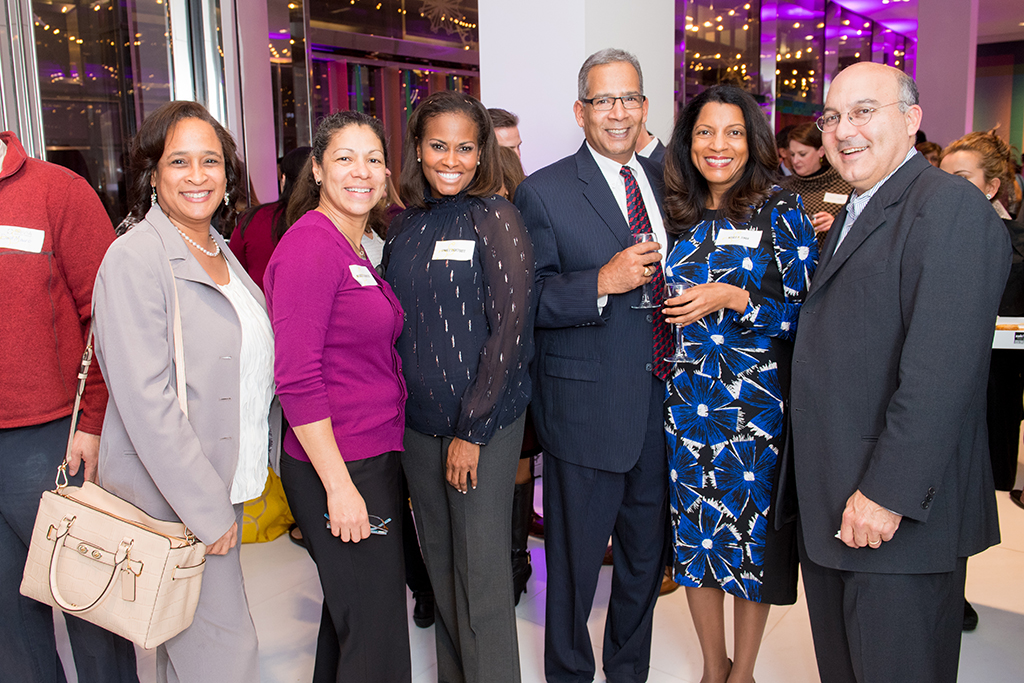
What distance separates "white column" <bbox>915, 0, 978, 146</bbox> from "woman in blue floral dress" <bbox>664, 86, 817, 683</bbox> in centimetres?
840

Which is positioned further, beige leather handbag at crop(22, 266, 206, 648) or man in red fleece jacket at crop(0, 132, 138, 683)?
man in red fleece jacket at crop(0, 132, 138, 683)

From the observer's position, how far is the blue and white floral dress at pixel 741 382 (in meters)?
2.12

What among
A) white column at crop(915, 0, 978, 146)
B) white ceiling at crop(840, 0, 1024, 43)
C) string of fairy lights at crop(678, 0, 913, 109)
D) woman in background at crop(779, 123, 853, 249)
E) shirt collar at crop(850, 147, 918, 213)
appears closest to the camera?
shirt collar at crop(850, 147, 918, 213)

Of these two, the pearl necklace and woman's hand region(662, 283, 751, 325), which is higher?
the pearl necklace

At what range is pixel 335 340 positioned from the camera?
1.86 metres

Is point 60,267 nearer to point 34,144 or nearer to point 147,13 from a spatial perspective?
point 34,144

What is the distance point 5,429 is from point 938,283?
232cm

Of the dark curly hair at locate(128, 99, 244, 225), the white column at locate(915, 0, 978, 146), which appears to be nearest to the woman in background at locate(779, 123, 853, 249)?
the dark curly hair at locate(128, 99, 244, 225)

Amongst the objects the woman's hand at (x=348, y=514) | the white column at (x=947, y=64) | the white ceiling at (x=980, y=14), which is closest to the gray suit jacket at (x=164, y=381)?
the woman's hand at (x=348, y=514)

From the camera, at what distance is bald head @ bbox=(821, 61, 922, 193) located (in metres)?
1.71

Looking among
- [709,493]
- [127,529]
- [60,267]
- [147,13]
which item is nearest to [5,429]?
[60,267]

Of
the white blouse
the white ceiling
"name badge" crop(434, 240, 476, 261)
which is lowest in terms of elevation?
the white blouse

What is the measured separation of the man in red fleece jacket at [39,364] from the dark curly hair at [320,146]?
21.9 inches

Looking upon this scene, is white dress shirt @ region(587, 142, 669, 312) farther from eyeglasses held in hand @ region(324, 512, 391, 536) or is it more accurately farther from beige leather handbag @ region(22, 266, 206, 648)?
beige leather handbag @ region(22, 266, 206, 648)
